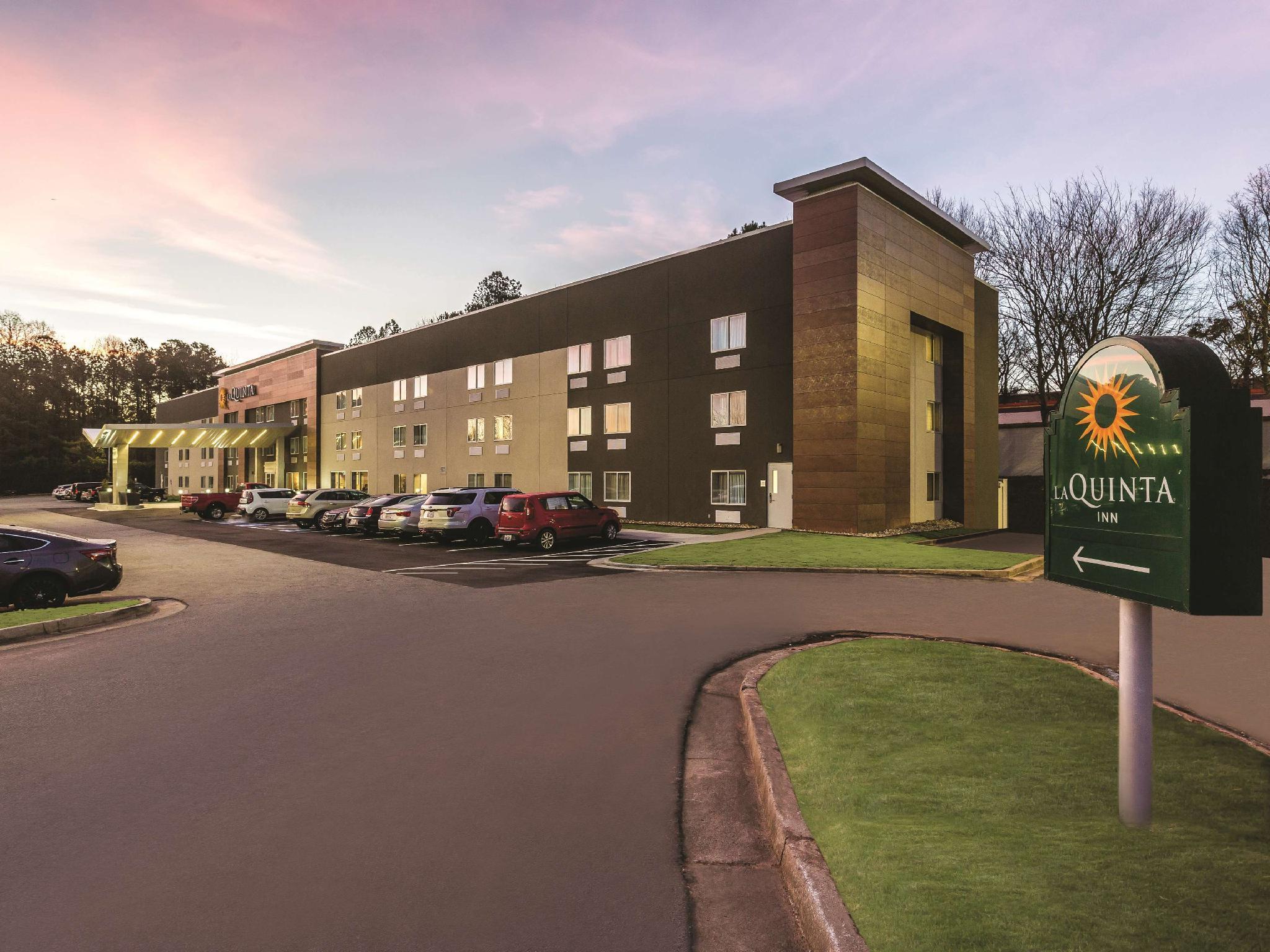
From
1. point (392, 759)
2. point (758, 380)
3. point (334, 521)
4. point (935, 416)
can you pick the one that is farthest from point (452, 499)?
point (935, 416)

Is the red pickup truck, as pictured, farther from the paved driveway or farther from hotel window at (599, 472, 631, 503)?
the paved driveway

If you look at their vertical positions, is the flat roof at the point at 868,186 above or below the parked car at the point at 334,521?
above

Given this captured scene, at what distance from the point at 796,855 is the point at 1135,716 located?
2.10 meters

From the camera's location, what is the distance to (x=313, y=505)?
32156 mm

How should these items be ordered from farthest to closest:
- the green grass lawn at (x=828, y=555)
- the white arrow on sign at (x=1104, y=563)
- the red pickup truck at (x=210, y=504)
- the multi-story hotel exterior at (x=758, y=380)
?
the red pickup truck at (x=210, y=504), the multi-story hotel exterior at (x=758, y=380), the green grass lawn at (x=828, y=555), the white arrow on sign at (x=1104, y=563)

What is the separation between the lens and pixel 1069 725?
588 cm

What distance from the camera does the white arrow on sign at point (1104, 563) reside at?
12.8 ft

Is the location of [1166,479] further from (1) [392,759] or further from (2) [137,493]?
(2) [137,493]

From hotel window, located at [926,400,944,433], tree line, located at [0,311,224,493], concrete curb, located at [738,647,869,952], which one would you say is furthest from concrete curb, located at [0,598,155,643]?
tree line, located at [0,311,224,493]

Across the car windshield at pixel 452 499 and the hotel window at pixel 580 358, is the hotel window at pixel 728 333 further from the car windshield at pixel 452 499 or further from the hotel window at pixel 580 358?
the car windshield at pixel 452 499

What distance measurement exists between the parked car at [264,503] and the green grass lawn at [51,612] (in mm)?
25932

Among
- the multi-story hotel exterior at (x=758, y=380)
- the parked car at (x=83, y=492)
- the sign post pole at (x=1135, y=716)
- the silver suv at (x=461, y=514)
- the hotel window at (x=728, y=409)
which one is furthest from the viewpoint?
the parked car at (x=83, y=492)

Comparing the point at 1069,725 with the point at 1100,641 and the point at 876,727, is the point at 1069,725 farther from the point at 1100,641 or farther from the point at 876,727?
the point at 1100,641

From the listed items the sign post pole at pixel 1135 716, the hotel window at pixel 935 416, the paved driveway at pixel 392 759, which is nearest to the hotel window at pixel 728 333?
the hotel window at pixel 935 416
